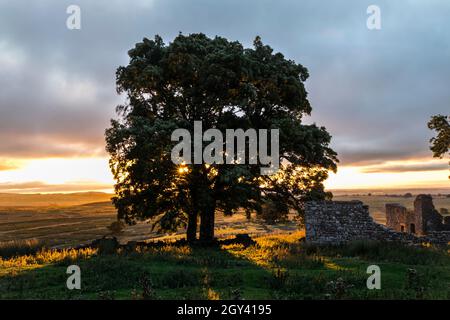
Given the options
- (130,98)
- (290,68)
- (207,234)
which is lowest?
(207,234)

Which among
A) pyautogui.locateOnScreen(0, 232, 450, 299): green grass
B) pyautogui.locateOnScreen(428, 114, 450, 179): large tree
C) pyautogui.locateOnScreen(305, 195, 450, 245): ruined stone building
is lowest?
pyautogui.locateOnScreen(0, 232, 450, 299): green grass

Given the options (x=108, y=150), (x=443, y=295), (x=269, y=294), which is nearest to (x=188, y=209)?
(x=108, y=150)

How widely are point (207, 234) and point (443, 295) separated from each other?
670 inches

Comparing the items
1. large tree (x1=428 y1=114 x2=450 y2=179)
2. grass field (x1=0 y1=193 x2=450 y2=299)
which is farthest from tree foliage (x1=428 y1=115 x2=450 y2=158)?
grass field (x1=0 y1=193 x2=450 y2=299)

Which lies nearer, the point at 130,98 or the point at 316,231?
the point at 316,231

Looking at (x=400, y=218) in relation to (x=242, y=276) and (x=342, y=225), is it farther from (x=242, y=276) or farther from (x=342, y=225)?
(x=242, y=276)

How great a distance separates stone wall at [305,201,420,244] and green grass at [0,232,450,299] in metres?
2.24

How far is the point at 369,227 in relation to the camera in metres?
21.9

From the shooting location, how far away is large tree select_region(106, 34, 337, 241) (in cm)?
2222

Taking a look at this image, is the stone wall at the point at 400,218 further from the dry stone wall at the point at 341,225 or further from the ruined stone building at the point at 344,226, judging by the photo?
the dry stone wall at the point at 341,225

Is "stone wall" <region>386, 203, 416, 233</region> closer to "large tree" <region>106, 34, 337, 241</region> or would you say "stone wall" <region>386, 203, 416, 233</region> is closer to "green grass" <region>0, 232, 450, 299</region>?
"large tree" <region>106, 34, 337, 241</region>

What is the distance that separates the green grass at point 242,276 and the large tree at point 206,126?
5269mm

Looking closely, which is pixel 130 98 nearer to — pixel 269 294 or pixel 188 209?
pixel 188 209

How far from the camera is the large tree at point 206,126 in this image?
2222 cm
